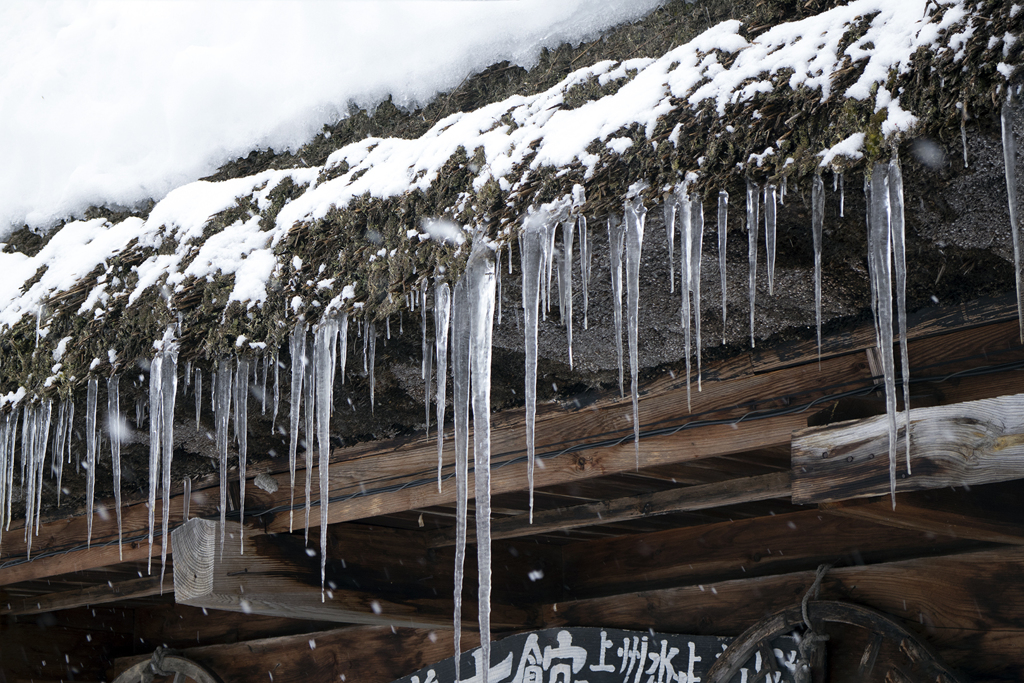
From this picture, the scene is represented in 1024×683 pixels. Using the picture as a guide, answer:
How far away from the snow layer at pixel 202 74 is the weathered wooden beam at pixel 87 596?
1686mm

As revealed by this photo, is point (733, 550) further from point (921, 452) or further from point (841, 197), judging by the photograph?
point (841, 197)

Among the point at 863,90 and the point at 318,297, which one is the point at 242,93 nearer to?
the point at 318,297

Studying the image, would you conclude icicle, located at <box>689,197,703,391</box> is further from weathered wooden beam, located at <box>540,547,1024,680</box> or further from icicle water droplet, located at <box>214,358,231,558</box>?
weathered wooden beam, located at <box>540,547,1024,680</box>

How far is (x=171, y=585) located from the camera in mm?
3676

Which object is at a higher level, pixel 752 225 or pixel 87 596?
pixel 752 225

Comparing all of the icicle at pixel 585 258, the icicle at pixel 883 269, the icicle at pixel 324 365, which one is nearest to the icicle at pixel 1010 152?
the icicle at pixel 883 269

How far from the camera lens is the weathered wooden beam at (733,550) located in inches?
113

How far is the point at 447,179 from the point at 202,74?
1.63m

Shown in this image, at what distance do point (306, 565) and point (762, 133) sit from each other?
222 centimetres

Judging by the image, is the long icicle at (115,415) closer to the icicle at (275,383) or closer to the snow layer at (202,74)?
the icicle at (275,383)

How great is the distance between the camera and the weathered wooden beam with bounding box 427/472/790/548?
2.66 m

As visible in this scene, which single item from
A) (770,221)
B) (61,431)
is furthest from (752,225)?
(61,431)

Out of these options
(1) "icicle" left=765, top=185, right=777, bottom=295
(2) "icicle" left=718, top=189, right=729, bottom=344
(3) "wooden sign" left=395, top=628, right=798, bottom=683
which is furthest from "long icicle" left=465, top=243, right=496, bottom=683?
(3) "wooden sign" left=395, top=628, right=798, bottom=683

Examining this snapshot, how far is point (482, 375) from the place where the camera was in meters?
2.08
